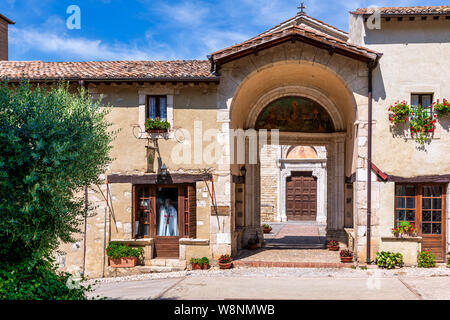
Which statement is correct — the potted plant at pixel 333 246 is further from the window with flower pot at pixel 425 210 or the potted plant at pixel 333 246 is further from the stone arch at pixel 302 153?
the stone arch at pixel 302 153

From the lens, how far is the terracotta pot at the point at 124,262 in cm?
1185

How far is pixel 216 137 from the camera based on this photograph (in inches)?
477

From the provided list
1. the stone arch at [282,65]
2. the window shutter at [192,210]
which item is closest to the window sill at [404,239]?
the stone arch at [282,65]

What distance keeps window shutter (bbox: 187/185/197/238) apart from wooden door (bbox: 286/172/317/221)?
48.2ft

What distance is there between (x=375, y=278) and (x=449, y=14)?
713 cm

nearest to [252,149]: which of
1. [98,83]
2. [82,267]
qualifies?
[98,83]

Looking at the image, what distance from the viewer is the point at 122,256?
11820 millimetres

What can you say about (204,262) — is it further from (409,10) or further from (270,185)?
(270,185)

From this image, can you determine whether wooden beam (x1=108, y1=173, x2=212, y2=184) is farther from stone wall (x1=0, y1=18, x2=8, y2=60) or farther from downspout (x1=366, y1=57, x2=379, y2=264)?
stone wall (x1=0, y1=18, x2=8, y2=60)

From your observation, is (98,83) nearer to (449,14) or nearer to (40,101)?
(40,101)

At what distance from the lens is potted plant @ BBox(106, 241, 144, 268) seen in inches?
465

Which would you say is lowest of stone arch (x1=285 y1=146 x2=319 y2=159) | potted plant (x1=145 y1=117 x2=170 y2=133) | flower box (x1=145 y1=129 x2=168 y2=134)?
stone arch (x1=285 y1=146 x2=319 y2=159)

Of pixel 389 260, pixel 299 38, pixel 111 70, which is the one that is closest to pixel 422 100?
pixel 299 38

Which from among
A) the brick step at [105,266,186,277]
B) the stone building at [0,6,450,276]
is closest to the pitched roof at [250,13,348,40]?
the stone building at [0,6,450,276]
